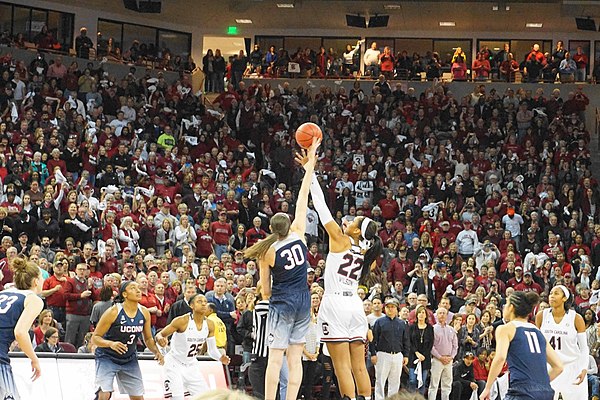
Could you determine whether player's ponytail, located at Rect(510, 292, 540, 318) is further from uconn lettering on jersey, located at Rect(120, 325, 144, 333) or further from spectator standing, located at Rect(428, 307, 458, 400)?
spectator standing, located at Rect(428, 307, 458, 400)

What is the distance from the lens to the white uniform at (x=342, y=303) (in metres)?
9.99

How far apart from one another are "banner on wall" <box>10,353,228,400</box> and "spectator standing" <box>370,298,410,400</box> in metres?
3.14

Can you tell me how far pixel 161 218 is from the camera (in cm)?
2003

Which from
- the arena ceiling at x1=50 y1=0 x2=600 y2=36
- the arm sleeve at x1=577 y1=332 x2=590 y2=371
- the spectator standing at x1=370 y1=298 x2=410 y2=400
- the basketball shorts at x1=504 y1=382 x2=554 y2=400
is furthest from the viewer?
the arena ceiling at x1=50 y1=0 x2=600 y2=36

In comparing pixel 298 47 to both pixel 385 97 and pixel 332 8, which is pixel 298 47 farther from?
pixel 385 97

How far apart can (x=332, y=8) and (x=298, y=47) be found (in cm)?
363

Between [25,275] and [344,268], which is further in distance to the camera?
[344,268]

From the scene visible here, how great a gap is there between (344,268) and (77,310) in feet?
23.4

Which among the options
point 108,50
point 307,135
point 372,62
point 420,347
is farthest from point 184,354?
point 372,62

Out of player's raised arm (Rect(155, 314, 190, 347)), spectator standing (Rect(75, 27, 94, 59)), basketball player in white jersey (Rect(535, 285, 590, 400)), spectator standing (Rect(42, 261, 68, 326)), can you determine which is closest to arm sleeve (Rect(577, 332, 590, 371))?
basketball player in white jersey (Rect(535, 285, 590, 400))

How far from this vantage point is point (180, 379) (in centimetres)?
1160

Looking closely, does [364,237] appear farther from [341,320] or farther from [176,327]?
[176,327]

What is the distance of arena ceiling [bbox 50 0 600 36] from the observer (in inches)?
1197

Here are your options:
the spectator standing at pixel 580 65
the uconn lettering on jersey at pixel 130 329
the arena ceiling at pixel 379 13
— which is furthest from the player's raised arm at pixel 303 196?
the spectator standing at pixel 580 65
